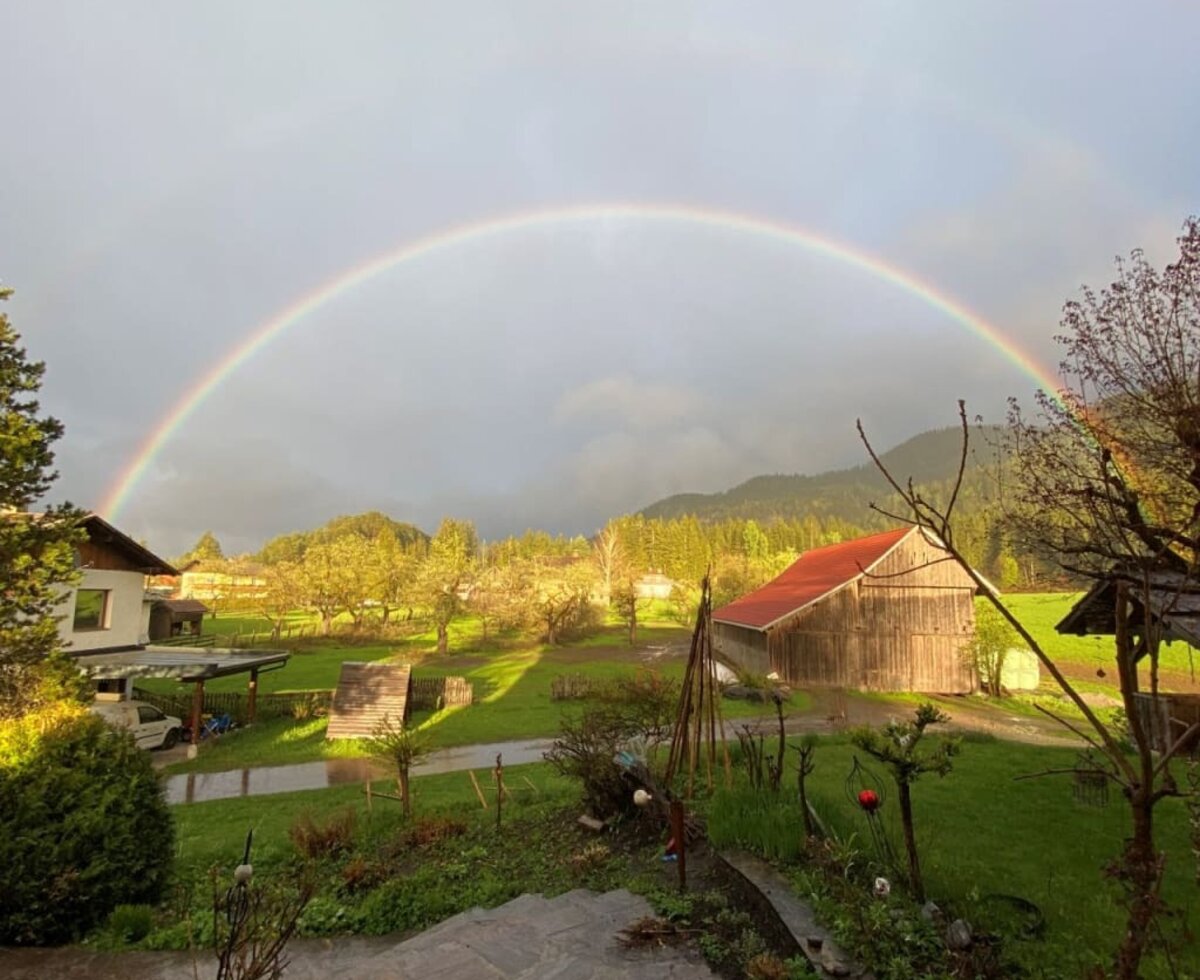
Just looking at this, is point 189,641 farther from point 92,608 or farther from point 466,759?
point 466,759

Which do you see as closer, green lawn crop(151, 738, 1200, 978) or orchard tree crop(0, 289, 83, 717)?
green lawn crop(151, 738, 1200, 978)

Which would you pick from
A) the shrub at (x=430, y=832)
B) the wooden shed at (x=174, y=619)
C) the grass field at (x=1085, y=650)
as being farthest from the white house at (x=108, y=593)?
the grass field at (x=1085, y=650)

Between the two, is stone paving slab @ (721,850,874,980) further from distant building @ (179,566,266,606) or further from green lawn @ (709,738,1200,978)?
distant building @ (179,566,266,606)

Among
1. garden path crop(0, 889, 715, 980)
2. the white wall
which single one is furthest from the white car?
garden path crop(0, 889, 715, 980)

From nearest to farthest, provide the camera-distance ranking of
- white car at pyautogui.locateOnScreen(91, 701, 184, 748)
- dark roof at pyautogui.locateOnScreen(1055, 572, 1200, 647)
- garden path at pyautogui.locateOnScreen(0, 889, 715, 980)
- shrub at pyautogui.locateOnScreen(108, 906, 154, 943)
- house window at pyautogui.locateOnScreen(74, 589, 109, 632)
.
→ 1. garden path at pyautogui.locateOnScreen(0, 889, 715, 980)
2. shrub at pyautogui.locateOnScreen(108, 906, 154, 943)
3. dark roof at pyautogui.locateOnScreen(1055, 572, 1200, 647)
4. white car at pyautogui.locateOnScreen(91, 701, 184, 748)
5. house window at pyautogui.locateOnScreen(74, 589, 109, 632)

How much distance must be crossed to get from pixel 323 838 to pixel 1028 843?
29.6ft

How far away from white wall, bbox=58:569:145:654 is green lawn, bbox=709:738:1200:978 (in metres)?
22.3

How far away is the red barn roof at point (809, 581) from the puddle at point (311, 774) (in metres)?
14.3

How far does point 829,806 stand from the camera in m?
7.19

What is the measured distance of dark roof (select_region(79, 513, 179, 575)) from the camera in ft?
72.8

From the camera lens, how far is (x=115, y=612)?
23312 mm

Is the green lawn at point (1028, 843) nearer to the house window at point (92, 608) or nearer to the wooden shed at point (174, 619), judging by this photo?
the house window at point (92, 608)

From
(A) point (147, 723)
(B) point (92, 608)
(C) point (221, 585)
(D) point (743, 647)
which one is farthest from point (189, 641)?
(D) point (743, 647)

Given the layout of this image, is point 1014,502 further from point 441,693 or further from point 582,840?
point 441,693
